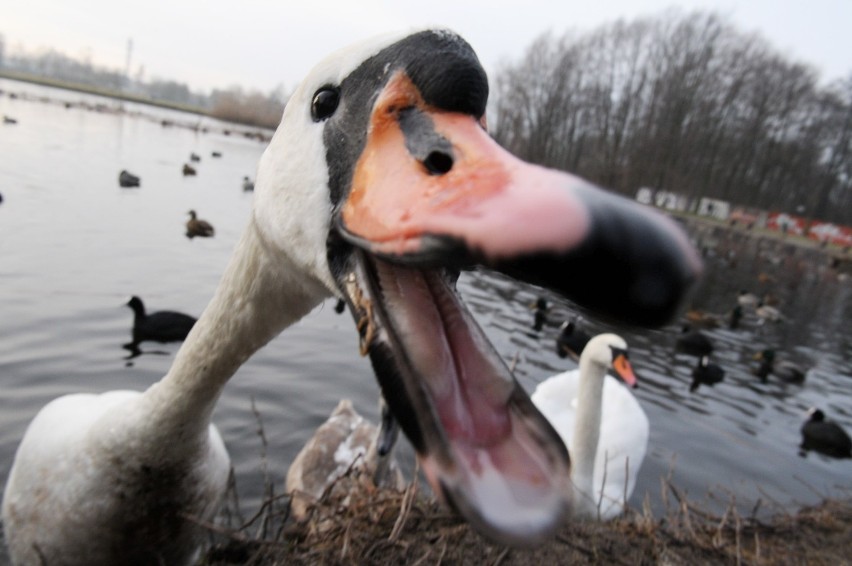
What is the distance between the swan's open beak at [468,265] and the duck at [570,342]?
8.73 m

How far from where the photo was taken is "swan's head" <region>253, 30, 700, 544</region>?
2.58 feet

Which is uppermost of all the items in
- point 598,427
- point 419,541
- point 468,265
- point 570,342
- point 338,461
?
point 468,265

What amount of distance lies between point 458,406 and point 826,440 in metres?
8.53

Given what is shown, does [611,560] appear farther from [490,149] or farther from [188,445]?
[490,149]

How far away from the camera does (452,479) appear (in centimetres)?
94

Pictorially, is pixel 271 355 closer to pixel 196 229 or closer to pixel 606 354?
pixel 606 354

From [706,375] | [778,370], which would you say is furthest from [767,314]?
[706,375]

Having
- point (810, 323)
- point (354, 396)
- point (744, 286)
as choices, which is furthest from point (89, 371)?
point (744, 286)

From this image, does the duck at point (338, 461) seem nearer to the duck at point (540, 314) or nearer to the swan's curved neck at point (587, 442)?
the swan's curved neck at point (587, 442)

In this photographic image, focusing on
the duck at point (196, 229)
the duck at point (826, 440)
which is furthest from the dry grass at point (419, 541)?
A: the duck at point (196, 229)

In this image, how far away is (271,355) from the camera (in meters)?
7.35

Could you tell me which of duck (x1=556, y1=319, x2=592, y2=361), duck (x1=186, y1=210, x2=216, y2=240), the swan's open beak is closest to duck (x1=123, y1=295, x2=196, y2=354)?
duck (x1=186, y1=210, x2=216, y2=240)

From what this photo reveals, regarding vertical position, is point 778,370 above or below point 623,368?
below

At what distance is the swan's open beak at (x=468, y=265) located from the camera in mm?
781
